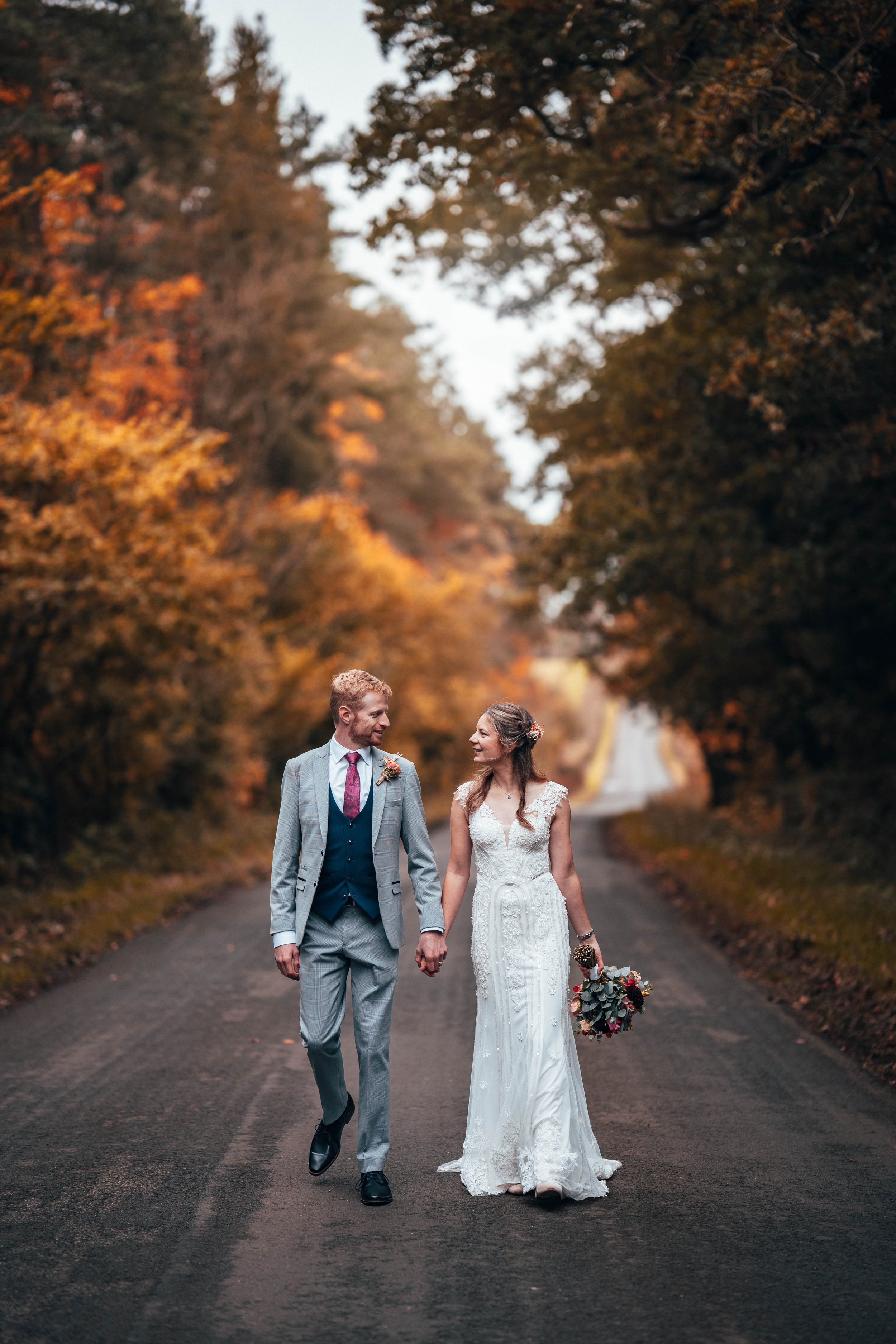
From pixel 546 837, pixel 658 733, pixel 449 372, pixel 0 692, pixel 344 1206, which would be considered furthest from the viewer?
pixel 658 733

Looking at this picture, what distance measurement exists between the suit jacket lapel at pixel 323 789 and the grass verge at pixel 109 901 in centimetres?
516

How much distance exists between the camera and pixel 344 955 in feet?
17.8

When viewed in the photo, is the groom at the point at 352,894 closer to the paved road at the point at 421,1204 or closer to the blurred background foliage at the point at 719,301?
the paved road at the point at 421,1204

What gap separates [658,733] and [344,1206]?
10805 centimetres

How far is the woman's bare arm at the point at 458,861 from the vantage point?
18.4ft

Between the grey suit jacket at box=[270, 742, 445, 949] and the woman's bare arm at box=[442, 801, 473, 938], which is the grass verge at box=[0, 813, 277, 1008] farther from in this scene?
the woman's bare arm at box=[442, 801, 473, 938]

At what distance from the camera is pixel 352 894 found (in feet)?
17.6

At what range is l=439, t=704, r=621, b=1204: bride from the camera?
5.31 meters

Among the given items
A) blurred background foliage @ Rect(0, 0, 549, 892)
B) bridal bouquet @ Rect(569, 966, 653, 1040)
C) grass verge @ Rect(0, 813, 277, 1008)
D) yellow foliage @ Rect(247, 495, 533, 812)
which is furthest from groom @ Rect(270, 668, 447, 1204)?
yellow foliage @ Rect(247, 495, 533, 812)

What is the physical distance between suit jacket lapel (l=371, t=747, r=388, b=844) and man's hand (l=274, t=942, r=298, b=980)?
57cm

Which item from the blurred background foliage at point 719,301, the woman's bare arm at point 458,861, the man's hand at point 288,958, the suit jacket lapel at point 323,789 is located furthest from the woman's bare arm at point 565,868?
the blurred background foliage at point 719,301

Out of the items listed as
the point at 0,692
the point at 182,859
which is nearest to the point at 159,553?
the point at 0,692

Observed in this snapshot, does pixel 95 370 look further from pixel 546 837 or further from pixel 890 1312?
pixel 890 1312

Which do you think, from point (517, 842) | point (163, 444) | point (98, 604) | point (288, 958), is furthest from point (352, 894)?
point (163, 444)
